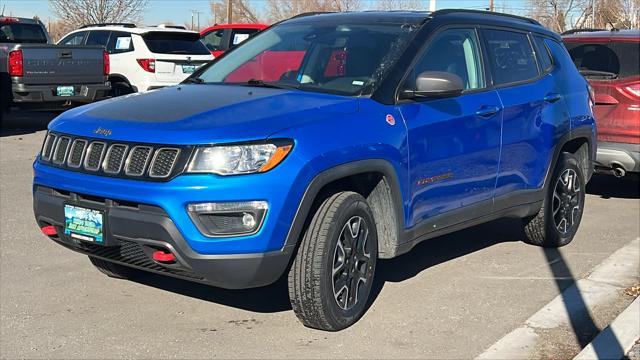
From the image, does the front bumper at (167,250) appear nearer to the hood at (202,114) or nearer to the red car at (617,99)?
the hood at (202,114)

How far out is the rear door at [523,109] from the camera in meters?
5.63

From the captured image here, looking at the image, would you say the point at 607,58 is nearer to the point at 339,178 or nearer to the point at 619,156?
the point at 619,156

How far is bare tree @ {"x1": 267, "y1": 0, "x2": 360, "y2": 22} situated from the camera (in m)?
42.1

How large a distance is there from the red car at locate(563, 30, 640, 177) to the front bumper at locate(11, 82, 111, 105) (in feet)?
26.2

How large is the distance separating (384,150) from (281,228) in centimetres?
87

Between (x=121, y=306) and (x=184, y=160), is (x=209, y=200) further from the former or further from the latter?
(x=121, y=306)

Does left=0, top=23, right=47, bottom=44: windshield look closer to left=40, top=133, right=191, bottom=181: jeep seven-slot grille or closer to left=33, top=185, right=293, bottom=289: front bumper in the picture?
left=40, top=133, right=191, bottom=181: jeep seven-slot grille

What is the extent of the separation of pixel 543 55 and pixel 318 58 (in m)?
2.19

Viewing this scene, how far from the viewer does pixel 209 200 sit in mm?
3842

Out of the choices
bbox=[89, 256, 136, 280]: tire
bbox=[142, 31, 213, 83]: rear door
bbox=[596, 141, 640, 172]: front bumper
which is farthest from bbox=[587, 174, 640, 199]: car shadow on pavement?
bbox=[142, 31, 213, 83]: rear door

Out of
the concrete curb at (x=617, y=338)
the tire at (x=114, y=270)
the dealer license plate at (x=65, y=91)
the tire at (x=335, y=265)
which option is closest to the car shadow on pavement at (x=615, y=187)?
the concrete curb at (x=617, y=338)

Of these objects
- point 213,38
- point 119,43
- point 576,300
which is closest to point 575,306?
point 576,300

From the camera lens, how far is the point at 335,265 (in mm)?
4359

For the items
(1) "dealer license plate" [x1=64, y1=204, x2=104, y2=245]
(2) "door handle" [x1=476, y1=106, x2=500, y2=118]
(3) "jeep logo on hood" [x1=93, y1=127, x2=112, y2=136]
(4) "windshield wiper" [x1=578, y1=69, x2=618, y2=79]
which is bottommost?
(1) "dealer license plate" [x1=64, y1=204, x2=104, y2=245]
